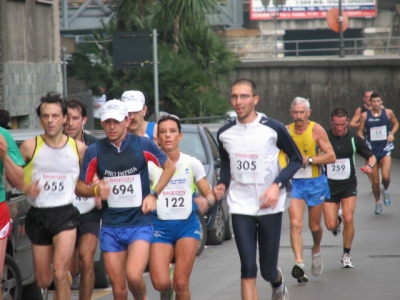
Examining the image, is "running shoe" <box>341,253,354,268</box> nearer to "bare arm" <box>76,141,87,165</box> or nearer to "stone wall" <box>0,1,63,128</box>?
"bare arm" <box>76,141,87,165</box>

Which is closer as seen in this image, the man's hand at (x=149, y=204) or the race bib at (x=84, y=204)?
the man's hand at (x=149, y=204)

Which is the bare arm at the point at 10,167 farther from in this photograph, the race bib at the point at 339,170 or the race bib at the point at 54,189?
the race bib at the point at 339,170

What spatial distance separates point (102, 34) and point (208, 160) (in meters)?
13.5

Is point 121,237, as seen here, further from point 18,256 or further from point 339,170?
point 339,170

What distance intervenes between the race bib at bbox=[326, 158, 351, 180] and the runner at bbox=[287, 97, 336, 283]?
0.80m

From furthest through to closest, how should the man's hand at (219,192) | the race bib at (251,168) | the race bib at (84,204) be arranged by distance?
the race bib at (84,204) → the race bib at (251,168) → the man's hand at (219,192)

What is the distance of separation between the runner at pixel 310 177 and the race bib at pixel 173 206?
297 cm

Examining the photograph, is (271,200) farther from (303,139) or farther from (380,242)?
(380,242)

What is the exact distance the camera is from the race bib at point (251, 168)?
8578 mm

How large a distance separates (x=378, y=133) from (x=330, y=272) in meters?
8.63

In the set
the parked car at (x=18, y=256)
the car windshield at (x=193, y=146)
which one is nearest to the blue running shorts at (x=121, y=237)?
the parked car at (x=18, y=256)

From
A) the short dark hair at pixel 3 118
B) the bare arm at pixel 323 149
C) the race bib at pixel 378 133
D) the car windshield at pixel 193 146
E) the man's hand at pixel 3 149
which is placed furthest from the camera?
the race bib at pixel 378 133

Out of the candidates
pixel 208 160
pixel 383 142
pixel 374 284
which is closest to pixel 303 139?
pixel 374 284

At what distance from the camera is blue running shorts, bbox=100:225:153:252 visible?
8109 mm
